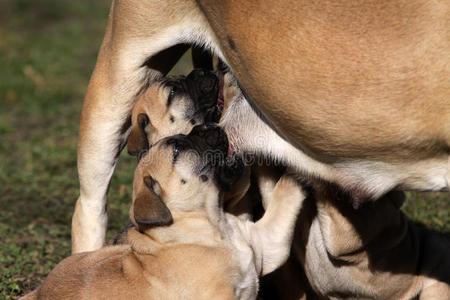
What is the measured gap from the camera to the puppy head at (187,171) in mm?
3623

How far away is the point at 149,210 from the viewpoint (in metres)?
3.42

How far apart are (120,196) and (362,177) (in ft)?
9.64

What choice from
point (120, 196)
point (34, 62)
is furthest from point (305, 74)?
point (34, 62)

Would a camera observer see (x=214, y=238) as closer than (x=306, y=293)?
Yes

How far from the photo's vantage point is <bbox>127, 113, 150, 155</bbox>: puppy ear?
13.1 feet

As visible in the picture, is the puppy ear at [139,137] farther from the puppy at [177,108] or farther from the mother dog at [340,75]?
the mother dog at [340,75]

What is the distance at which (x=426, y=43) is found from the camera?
2812 millimetres

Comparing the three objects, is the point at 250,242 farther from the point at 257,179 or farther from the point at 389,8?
the point at 389,8

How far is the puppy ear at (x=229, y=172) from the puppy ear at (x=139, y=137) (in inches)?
18.1

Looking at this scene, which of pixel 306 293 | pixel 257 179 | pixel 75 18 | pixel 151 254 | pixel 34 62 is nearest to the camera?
pixel 151 254

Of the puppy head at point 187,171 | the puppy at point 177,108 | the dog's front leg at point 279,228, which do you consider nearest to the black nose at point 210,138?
the puppy head at point 187,171

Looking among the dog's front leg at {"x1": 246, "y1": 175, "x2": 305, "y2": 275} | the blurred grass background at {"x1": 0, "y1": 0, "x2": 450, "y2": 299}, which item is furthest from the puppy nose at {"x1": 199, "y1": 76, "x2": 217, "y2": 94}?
the blurred grass background at {"x1": 0, "y1": 0, "x2": 450, "y2": 299}

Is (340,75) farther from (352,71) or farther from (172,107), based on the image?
(172,107)

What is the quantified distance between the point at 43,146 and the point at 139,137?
3371 millimetres
